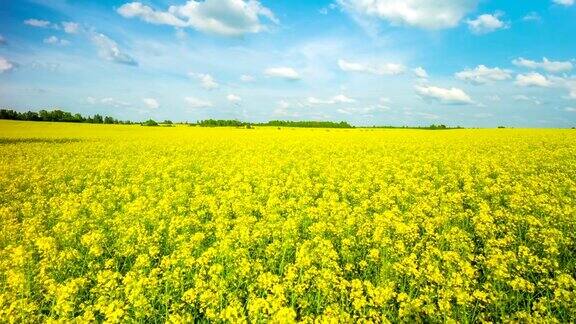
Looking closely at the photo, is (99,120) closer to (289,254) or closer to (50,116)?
(50,116)

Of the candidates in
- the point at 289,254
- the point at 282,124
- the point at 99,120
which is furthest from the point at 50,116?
the point at 289,254

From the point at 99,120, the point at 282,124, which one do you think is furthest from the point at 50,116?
the point at 282,124

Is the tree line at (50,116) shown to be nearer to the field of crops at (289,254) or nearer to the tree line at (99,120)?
the tree line at (99,120)

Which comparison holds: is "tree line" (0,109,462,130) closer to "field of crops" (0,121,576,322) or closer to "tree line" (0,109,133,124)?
"tree line" (0,109,133,124)

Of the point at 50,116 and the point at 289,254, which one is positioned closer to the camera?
the point at 289,254

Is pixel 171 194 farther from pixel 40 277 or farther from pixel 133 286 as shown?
pixel 133 286

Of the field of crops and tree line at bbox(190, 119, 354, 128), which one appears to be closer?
the field of crops

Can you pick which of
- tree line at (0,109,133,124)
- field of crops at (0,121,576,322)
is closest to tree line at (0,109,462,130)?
tree line at (0,109,133,124)

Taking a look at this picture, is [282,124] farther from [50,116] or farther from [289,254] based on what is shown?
[289,254]

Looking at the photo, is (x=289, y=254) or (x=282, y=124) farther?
(x=282, y=124)

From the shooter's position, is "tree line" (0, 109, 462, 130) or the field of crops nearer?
the field of crops

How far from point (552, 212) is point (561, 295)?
471 cm

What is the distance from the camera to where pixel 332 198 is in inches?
471

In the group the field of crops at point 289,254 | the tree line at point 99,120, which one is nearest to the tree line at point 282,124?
the tree line at point 99,120
